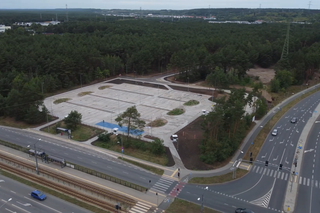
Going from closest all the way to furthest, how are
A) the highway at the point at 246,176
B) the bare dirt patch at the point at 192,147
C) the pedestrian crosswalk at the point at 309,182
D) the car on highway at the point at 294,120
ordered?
the highway at the point at 246,176
the pedestrian crosswalk at the point at 309,182
the bare dirt patch at the point at 192,147
the car on highway at the point at 294,120

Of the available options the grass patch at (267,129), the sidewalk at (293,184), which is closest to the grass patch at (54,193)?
the sidewalk at (293,184)

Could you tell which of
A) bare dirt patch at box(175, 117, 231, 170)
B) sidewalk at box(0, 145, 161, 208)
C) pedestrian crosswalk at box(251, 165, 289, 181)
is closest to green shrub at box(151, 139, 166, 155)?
bare dirt patch at box(175, 117, 231, 170)

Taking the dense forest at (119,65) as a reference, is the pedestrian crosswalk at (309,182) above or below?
below

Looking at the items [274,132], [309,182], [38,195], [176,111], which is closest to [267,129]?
[274,132]

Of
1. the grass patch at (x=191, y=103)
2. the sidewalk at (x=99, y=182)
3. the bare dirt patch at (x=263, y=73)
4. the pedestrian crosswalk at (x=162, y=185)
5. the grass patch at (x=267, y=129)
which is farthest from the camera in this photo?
the bare dirt patch at (x=263, y=73)

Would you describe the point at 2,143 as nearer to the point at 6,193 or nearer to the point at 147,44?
the point at 6,193

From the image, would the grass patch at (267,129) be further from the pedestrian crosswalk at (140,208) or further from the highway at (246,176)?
the pedestrian crosswalk at (140,208)

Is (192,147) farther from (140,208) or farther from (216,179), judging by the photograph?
(140,208)
